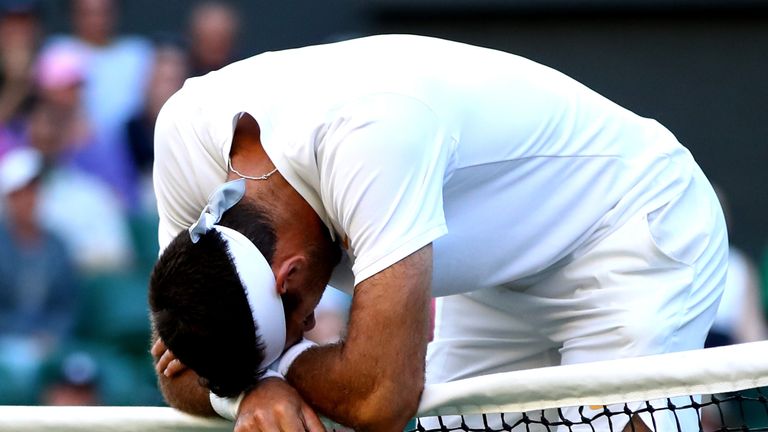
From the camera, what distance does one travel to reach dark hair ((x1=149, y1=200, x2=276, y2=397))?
2.76 metres

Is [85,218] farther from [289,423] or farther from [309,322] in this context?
[289,423]

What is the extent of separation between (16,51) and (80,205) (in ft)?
3.42

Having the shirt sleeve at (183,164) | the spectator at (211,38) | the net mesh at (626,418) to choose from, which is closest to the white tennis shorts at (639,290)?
the net mesh at (626,418)

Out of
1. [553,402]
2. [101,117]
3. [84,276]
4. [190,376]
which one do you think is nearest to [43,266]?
[84,276]

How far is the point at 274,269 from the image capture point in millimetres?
2881

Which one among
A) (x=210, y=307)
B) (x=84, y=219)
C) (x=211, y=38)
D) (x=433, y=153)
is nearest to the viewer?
(x=210, y=307)

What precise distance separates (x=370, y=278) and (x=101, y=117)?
14.6 feet

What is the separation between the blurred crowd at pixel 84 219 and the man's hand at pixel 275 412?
10.8 feet

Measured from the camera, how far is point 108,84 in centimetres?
697

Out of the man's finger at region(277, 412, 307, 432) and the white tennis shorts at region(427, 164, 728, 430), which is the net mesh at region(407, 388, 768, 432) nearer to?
the white tennis shorts at region(427, 164, 728, 430)

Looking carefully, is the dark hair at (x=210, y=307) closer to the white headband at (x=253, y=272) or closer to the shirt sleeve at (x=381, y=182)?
the white headband at (x=253, y=272)

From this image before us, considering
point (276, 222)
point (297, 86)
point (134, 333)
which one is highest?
point (297, 86)

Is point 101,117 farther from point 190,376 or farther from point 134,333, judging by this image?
point 190,376

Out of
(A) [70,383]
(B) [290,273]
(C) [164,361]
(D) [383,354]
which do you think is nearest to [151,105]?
(A) [70,383]
